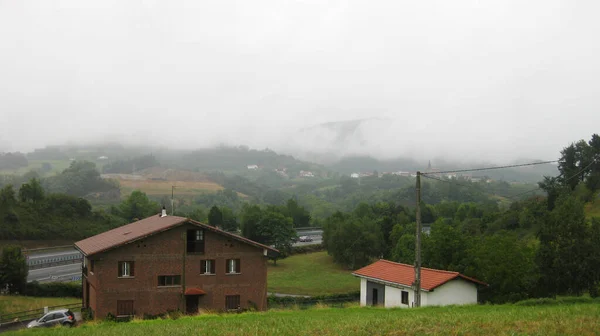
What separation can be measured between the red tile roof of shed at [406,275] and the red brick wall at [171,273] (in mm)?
7972

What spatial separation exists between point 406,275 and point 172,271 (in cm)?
1529

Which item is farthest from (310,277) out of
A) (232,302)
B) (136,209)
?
(136,209)

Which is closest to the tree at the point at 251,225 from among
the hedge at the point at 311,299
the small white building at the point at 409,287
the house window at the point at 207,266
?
the hedge at the point at 311,299

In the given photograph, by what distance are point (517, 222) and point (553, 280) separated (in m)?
50.1

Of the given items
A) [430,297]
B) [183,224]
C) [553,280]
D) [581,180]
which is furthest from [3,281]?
[581,180]

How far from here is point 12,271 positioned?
4944 centimetres

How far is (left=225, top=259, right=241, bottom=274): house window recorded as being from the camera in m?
39.4

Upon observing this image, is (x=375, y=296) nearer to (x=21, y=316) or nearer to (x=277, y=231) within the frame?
(x=21, y=316)

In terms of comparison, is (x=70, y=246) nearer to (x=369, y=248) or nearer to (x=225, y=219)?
(x=225, y=219)

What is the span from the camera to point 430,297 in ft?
103

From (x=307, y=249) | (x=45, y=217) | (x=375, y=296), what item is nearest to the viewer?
(x=375, y=296)

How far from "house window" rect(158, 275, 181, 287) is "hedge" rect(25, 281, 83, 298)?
16907 millimetres

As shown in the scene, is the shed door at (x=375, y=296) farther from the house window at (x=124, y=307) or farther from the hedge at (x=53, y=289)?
the hedge at (x=53, y=289)

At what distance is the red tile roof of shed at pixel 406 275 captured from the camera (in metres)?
31.4
